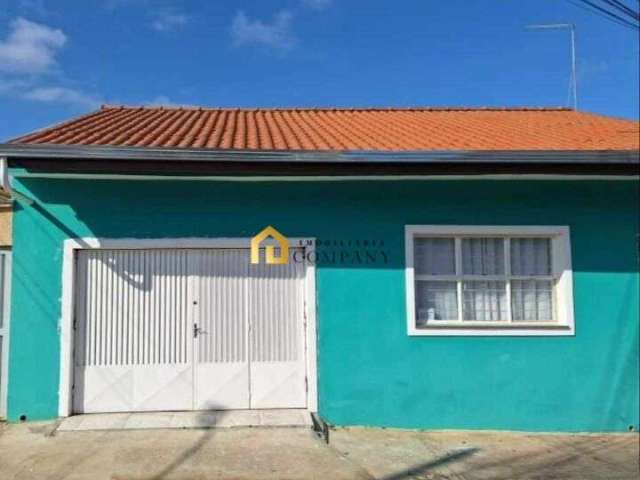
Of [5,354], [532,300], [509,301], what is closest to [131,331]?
[5,354]

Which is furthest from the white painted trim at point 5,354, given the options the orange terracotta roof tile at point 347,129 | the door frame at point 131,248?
the orange terracotta roof tile at point 347,129

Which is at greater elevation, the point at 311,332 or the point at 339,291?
the point at 339,291

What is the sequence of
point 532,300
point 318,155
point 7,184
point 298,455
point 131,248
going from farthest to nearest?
point 532,300, point 131,248, point 318,155, point 7,184, point 298,455

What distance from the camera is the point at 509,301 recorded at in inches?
267

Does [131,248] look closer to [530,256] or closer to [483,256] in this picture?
[483,256]

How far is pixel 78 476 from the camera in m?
4.70

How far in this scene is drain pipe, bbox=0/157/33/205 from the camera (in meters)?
5.40

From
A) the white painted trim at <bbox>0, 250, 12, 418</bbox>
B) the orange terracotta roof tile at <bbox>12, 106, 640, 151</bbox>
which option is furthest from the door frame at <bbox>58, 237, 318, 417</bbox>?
the orange terracotta roof tile at <bbox>12, 106, 640, 151</bbox>

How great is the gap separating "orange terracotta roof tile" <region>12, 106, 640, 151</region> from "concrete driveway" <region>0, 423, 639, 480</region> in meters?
3.03

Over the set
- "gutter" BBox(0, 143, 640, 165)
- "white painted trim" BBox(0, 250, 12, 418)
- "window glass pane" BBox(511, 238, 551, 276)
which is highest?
"gutter" BBox(0, 143, 640, 165)

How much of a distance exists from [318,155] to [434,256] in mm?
2054

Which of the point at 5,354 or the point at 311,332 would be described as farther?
the point at 311,332

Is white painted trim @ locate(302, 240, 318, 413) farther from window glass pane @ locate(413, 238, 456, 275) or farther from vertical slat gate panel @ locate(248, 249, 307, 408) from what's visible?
window glass pane @ locate(413, 238, 456, 275)

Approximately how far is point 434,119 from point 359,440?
5701 millimetres
